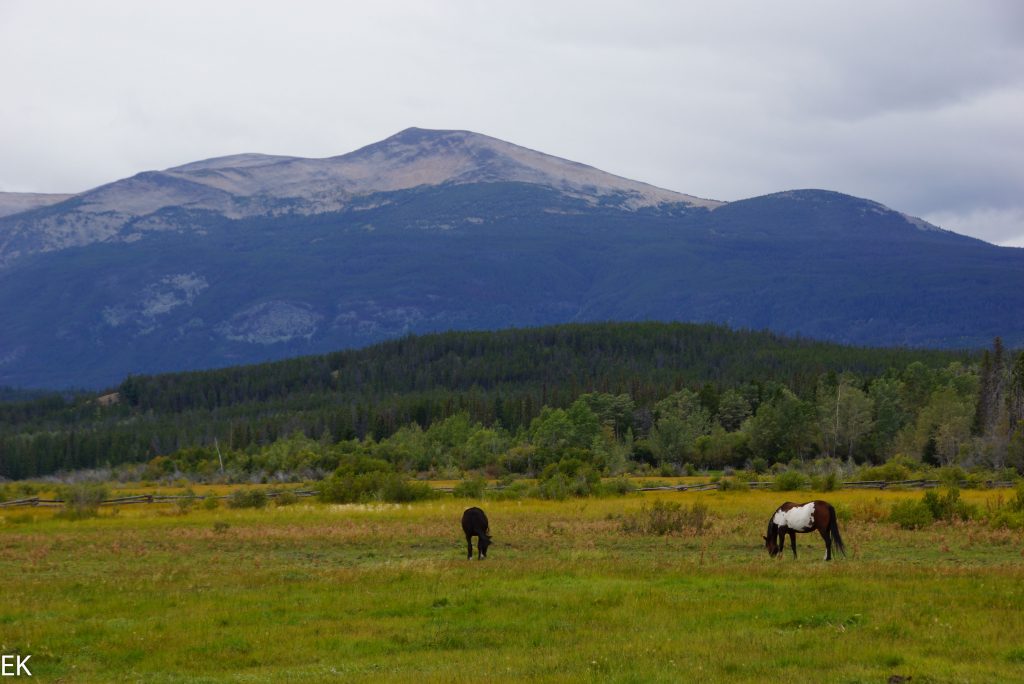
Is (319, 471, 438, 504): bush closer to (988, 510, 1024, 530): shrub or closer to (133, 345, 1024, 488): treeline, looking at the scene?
(133, 345, 1024, 488): treeline

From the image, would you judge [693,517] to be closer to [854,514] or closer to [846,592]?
[854,514]

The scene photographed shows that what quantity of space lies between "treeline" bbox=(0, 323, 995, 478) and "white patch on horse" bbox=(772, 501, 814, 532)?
57028 millimetres

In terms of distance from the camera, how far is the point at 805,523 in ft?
86.9

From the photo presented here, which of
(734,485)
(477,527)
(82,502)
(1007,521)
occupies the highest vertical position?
(477,527)

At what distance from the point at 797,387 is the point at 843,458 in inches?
1211

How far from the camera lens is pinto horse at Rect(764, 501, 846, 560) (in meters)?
26.0

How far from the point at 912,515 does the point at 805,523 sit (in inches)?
328

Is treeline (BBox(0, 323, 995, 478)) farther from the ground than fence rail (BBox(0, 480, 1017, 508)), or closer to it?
farther from the ground

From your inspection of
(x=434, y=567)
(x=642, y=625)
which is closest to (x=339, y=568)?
(x=434, y=567)

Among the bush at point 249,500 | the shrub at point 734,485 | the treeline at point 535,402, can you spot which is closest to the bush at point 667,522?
the shrub at point 734,485

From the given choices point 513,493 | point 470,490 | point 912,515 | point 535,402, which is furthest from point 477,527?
point 535,402

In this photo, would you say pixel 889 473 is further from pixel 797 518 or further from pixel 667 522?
pixel 797 518

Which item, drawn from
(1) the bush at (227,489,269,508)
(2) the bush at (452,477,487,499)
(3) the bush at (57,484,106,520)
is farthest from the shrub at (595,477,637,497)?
(3) the bush at (57,484,106,520)

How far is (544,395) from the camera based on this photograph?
137875 mm
